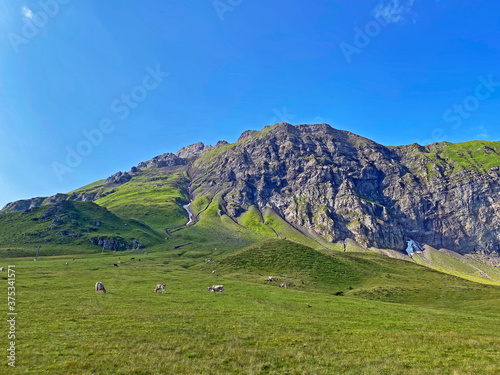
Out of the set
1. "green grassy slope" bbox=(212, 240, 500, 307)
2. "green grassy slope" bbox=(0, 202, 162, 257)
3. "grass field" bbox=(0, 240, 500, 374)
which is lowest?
"green grassy slope" bbox=(212, 240, 500, 307)

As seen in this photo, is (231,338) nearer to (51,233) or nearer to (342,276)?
(342,276)

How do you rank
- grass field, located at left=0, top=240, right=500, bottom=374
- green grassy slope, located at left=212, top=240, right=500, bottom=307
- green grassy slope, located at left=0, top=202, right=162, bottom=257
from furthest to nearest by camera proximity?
green grassy slope, located at left=0, top=202, right=162, bottom=257 → green grassy slope, located at left=212, top=240, right=500, bottom=307 → grass field, located at left=0, top=240, right=500, bottom=374

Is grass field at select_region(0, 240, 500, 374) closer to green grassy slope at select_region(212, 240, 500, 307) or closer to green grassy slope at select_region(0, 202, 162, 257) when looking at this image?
green grassy slope at select_region(212, 240, 500, 307)

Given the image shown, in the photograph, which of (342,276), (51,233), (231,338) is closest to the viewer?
(231,338)

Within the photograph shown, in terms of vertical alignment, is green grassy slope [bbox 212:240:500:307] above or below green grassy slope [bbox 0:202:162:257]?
below

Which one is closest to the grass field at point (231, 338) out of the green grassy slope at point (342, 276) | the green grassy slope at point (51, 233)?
the green grassy slope at point (342, 276)

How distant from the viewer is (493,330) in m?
32.2

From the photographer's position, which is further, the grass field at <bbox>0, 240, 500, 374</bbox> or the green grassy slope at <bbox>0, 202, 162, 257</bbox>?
the green grassy slope at <bbox>0, 202, 162, 257</bbox>

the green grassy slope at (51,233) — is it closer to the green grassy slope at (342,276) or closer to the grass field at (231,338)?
the green grassy slope at (342,276)

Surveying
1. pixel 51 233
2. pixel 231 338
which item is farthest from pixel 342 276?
pixel 51 233

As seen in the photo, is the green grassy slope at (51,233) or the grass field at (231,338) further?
the green grassy slope at (51,233)

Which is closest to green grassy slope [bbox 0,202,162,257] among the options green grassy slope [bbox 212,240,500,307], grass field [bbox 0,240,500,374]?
green grassy slope [bbox 212,240,500,307]

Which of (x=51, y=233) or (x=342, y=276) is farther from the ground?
(x=51, y=233)

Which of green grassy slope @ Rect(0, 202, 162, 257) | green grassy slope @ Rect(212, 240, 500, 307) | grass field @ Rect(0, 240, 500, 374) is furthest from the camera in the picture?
green grassy slope @ Rect(0, 202, 162, 257)
